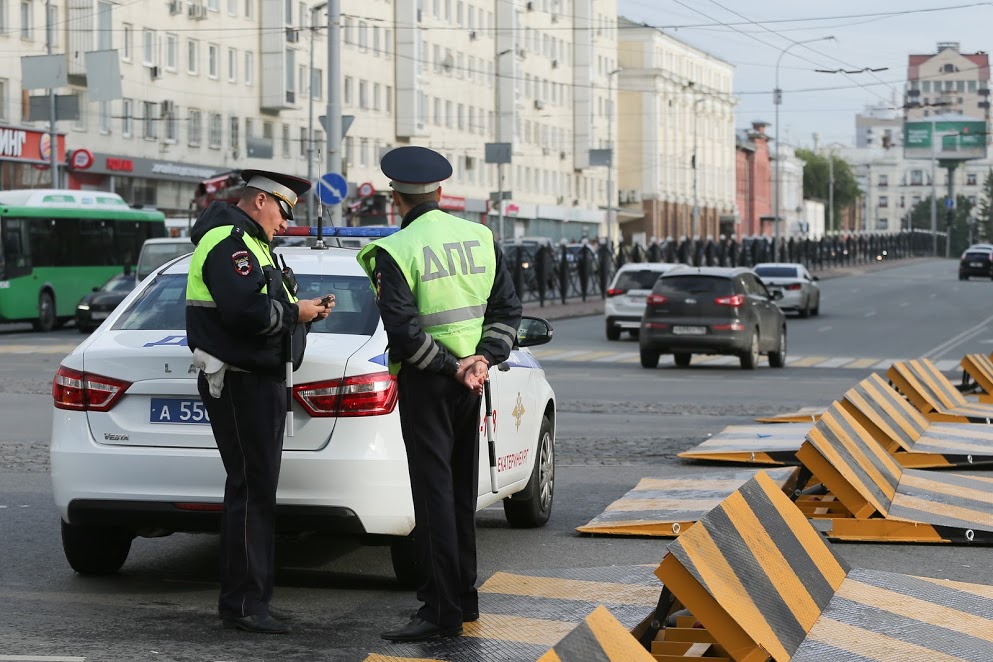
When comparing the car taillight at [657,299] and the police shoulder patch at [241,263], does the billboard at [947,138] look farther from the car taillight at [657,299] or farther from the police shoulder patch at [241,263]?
the police shoulder patch at [241,263]

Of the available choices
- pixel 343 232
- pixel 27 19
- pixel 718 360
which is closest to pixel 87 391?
pixel 343 232

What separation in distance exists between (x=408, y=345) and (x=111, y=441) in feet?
6.32

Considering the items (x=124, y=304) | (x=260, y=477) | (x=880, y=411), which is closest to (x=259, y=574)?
(x=260, y=477)

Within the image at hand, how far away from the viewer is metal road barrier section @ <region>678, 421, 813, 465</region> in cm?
1236

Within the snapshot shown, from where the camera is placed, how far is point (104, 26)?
5750 cm

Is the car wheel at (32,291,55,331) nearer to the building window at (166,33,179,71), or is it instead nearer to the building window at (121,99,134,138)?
the building window at (121,99,134,138)

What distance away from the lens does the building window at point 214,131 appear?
216ft

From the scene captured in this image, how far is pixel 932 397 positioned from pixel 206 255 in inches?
424

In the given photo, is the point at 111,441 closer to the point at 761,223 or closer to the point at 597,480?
the point at 597,480

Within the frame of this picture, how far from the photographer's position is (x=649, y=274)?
3672 cm

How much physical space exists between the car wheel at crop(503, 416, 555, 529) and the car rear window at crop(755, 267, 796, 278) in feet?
127

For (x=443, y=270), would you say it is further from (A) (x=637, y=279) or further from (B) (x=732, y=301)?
(A) (x=637, y=279)

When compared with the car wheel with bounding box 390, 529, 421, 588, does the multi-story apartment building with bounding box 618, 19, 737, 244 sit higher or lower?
higher

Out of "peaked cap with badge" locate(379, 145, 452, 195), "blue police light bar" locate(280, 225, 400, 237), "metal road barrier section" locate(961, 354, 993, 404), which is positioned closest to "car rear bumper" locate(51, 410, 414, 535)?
"peaked cap with badge" locate(379, 145, 452, 195)
